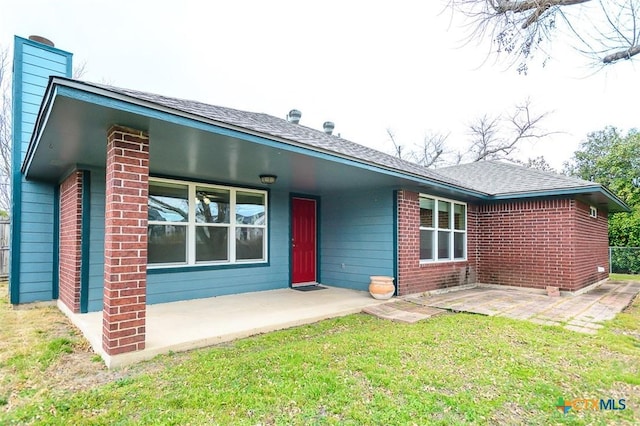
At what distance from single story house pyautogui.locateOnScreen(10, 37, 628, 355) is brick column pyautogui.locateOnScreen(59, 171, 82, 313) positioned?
0.08 feet

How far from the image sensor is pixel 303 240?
813 centimetres

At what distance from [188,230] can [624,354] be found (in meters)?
6.27

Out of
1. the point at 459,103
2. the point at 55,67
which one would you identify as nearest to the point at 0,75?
the point at 55,67

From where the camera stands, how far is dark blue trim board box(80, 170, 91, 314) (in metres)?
5.11

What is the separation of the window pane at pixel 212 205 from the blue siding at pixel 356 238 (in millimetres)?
2529

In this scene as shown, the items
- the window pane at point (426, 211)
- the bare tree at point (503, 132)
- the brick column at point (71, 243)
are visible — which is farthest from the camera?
the bare tree at point (503, 132)

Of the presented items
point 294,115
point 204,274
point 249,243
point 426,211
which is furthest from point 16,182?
point 426,211

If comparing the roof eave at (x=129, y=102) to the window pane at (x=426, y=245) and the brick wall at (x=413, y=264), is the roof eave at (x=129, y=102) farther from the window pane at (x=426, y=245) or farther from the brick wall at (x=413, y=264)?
the window pane at (x=426, y=245)

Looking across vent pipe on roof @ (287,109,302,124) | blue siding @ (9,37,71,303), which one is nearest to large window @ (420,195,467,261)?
vent pipe on roof @ (287,109,302,124)

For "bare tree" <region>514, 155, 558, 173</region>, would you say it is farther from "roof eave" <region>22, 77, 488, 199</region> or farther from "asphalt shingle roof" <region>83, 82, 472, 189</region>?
"roof eave" <region>22, 77, 488, 199</region>

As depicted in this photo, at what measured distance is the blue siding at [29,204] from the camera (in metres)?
5.86

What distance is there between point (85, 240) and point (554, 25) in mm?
7531

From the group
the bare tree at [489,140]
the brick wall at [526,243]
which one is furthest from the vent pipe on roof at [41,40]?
the bare tree at [489,140]

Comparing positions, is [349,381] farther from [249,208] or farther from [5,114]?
[5,114]
